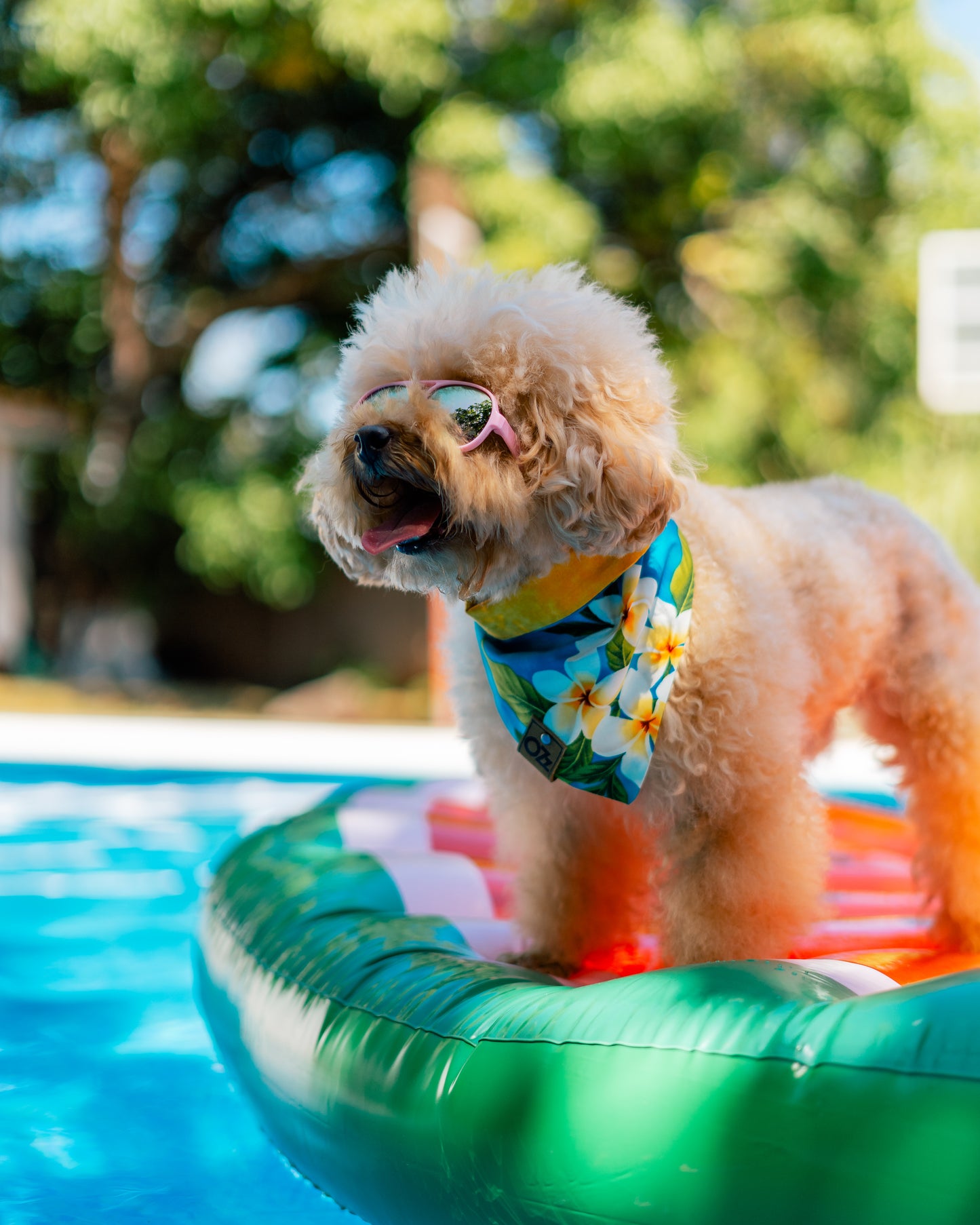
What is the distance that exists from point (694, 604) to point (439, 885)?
111cm

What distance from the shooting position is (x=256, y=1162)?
2.30m

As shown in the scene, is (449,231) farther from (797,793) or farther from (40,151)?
(797,793)

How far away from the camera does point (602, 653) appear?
199cm

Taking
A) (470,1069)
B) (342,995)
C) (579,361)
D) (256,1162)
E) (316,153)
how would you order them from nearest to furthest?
(470,1069) < (579,361) < (342,995) < (256,1162) < (316,153)

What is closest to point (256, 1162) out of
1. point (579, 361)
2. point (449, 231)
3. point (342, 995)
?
point (342, 995)

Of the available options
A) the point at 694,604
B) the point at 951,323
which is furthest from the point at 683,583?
the point at 951,323

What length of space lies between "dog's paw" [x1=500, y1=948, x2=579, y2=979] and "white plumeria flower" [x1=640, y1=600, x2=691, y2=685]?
2.37 ft

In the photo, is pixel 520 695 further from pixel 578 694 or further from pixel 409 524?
pixel 409 524

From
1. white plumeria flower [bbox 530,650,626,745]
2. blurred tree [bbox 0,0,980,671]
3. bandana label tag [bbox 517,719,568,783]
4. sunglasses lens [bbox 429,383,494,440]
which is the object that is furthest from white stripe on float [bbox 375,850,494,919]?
blurred tree [bbox 0,0,980,671]

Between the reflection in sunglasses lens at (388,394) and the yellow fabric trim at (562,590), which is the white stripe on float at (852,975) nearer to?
the yellow fabric trim at (562,590)

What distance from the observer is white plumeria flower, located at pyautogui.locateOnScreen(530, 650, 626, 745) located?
6.50ft

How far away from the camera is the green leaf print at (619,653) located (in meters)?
1.97

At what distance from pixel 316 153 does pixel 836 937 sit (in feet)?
34.7

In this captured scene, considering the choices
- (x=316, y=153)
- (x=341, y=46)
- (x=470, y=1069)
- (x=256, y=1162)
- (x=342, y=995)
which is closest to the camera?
(x=470, y=1069)
